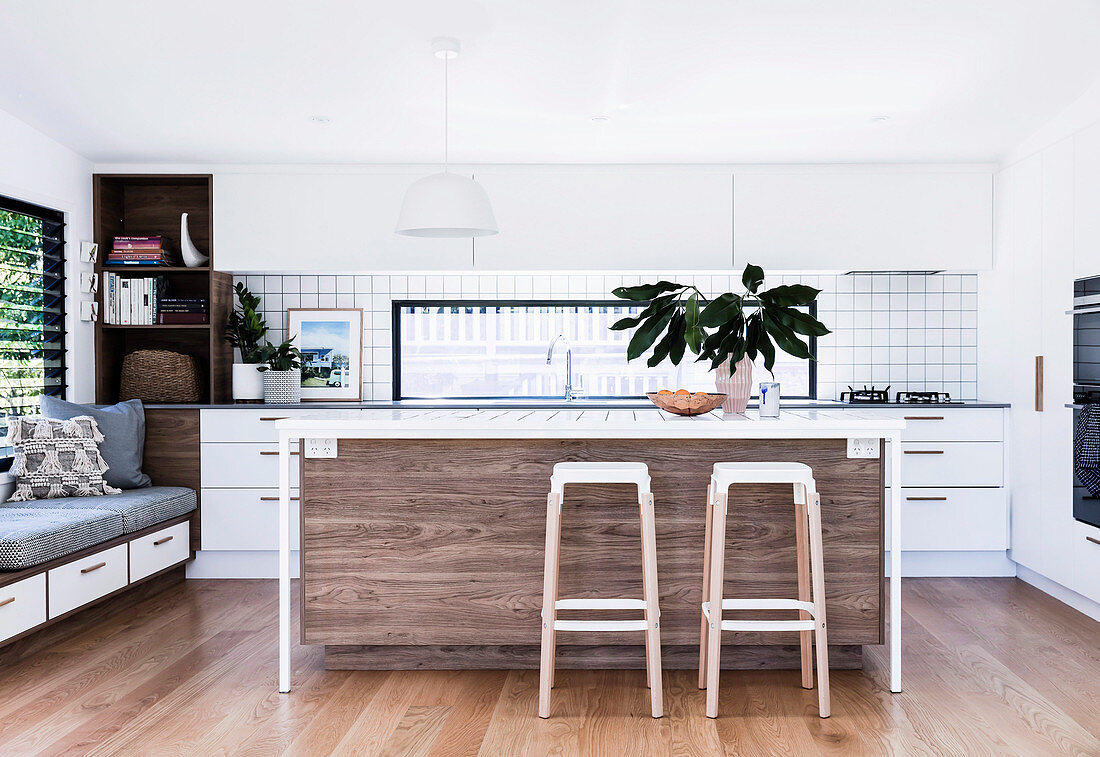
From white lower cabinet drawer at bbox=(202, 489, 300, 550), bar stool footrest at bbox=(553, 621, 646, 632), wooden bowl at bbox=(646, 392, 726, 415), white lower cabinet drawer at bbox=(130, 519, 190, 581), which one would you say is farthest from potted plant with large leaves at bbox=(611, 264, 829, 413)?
→ white lower cabinet drawer at bbox=(130, 519, 190, 581)

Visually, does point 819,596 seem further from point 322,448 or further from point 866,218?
point 866,218

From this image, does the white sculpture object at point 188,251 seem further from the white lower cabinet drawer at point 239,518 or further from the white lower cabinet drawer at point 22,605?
the white lower cabinet drawer at point 22,605

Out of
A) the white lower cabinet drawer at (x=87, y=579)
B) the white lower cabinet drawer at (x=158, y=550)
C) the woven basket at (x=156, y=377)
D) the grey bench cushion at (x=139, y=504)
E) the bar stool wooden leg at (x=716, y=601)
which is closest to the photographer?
the bar stool wooden leg at (x=716, y=601)

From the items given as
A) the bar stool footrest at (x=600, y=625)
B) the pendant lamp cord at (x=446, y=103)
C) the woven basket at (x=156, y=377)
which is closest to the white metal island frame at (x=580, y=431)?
the bar stool footrest at (x=600, y=625)

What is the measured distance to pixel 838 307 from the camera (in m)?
5.09

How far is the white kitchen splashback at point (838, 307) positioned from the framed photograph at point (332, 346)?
0.05 meters

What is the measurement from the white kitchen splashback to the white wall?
0.91 metres

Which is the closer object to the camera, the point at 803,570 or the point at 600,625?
the point at 600,625

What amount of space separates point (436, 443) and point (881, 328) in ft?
10.4

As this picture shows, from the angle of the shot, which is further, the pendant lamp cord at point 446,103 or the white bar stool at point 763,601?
the pendant lamp cord at point 446,103

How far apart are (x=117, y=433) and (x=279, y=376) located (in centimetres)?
87

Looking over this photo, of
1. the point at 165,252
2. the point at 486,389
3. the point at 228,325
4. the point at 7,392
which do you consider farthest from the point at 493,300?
the point at 7,392

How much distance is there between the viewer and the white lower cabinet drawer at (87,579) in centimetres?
336

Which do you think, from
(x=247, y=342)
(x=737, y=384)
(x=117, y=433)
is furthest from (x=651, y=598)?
(x=247, y=342)
